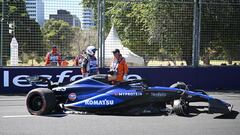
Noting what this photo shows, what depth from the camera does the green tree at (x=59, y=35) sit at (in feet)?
54.5

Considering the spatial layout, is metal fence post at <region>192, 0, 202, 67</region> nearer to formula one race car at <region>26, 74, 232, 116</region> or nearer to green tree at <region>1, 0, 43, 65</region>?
green tree at <region>1, 0, 43, 65</region>

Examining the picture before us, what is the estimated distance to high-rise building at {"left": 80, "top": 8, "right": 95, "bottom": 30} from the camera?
672 inches

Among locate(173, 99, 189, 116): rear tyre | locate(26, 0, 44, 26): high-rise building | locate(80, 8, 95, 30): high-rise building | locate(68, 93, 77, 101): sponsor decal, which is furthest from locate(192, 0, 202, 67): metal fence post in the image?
locate(68, 93, 77, 101): sponsor decal

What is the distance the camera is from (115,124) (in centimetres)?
938

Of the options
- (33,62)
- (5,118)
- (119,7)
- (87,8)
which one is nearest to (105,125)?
(5,118)

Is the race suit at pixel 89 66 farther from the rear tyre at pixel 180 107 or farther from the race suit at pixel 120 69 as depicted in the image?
the rear tyre at pixel 180 107

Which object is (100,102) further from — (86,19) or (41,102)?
(86,19)

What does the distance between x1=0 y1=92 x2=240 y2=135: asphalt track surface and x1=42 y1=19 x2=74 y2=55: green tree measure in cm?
577

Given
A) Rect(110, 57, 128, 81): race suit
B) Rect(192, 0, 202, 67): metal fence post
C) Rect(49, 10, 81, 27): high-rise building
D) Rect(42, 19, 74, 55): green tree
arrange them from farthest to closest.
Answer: Rect(192, 0, 202, 67): metal fence post < Rect(49, 10, 81, 27): high-rise building < Rect(42, 19, 74, 55): green tree < Rect(110, 57, 128, 81): race suit

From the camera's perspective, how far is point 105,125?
923cm

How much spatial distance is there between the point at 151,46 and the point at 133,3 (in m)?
1.88

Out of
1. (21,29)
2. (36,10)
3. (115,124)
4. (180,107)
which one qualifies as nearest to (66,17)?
(36,10)

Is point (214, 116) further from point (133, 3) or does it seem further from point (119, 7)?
point (119, 7)

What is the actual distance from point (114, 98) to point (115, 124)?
3.58 ft
